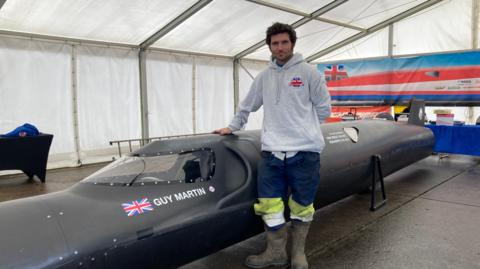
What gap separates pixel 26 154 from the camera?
6680 millimetres

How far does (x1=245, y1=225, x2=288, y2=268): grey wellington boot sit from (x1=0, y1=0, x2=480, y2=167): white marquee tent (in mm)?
5617

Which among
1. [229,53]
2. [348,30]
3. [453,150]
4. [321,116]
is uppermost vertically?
[348,30]

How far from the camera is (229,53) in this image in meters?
11.5

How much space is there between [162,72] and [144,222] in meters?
8.03

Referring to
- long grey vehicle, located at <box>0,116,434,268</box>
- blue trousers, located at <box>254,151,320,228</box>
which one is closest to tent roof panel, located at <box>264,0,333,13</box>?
long grey vehicle, located at <box>0,116,434,268</box>

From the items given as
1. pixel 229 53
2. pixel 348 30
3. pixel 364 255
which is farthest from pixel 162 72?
pixel 364 255

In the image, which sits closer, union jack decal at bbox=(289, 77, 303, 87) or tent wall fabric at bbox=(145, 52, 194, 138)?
union jack decal at bbox=(289, 77, 303, 87)

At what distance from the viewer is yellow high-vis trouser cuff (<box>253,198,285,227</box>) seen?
2924mm

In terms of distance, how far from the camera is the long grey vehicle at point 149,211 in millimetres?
2049

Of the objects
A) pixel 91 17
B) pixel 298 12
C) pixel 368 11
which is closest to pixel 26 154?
pixel 91 17

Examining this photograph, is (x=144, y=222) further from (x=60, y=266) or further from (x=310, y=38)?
(x=310, y=38)

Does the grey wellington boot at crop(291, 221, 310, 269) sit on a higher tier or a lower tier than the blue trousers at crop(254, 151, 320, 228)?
lower

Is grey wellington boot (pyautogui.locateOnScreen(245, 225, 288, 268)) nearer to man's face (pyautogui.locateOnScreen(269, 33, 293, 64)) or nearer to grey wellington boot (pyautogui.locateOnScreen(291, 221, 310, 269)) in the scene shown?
grey wellington boot (pyautogui.locateOnScreen(291, 221, 310, 269))

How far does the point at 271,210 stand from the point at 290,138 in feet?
1.94
